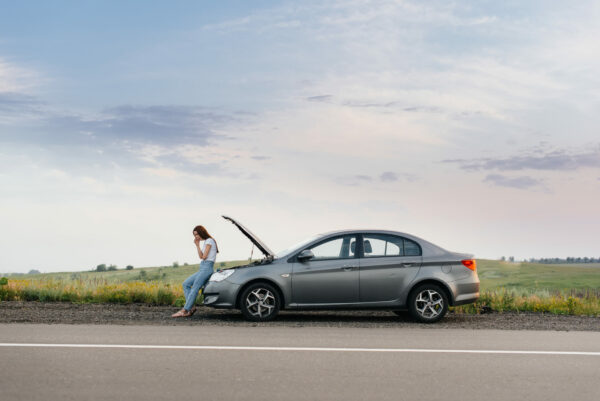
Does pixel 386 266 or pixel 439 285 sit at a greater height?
pixel 386 266

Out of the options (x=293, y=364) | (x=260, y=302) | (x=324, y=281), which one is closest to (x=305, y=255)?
(x=324, y=281)

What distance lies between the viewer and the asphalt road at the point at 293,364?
7.36 m

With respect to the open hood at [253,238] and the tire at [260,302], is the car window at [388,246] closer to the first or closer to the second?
the tire at [260,302]

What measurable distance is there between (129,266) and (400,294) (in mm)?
41225

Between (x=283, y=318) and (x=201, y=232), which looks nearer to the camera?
(x=283, y=318)

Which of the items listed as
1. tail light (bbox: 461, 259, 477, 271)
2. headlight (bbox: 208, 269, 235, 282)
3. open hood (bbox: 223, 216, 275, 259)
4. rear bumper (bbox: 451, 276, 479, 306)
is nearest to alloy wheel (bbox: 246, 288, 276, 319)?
headlight (bbox: 208, 269, 235, 282)

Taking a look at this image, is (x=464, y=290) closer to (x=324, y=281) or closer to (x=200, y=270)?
(x=324, y=281)

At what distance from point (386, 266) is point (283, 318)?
233 cm

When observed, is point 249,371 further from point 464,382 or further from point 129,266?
point 129,266

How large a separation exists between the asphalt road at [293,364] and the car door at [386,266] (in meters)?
1.34

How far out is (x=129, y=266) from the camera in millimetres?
52156

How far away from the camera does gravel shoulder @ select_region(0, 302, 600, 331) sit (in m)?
13.4

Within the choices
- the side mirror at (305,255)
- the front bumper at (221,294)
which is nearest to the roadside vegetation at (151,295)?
the front bumper at (221,294)

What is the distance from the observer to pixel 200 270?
48.0ft
